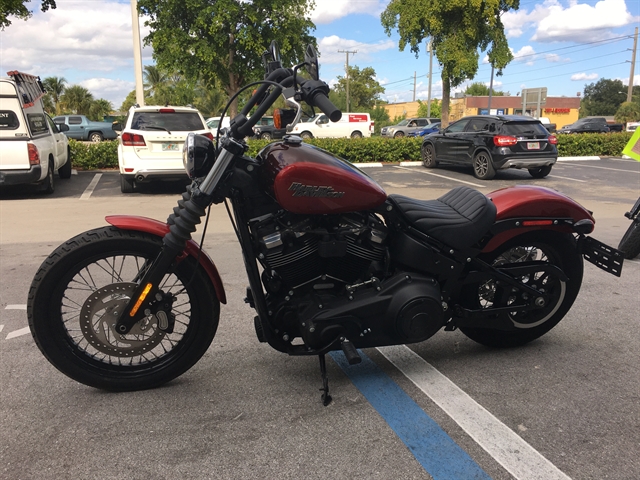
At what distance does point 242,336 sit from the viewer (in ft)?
12.3

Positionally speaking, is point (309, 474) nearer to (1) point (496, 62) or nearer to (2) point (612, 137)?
(2) point (612, 137)

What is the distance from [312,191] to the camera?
2637 mm

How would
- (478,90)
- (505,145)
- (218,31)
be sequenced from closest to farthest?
1. (505,145)
2. (218,31)
3. (478,90)

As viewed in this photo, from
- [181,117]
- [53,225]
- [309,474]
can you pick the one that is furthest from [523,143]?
[309,474]

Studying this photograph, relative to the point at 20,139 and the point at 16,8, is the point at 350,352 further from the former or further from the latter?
the point at 16,8

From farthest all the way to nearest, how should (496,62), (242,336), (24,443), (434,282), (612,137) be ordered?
(496,62) < (612,137) < (242,336) < (434,282) < (24,443)

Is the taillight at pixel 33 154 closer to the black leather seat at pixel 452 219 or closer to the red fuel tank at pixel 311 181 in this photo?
the red fuel tank at pixel 311 181

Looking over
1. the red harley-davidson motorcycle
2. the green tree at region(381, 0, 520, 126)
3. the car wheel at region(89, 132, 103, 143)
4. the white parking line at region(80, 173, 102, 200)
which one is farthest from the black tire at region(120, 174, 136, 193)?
the car wheel at region(89, 132, 103, 143)

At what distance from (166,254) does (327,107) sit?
3.67ft

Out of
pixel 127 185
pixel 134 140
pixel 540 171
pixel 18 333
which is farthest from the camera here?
pixel 540 171

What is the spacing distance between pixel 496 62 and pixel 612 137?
6.41 metres

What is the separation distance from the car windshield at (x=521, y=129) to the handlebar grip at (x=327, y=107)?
1125 centimetres

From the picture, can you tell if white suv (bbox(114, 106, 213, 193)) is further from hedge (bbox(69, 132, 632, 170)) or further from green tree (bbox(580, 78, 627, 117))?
green tree (bbox(580, 78, 627, 117))

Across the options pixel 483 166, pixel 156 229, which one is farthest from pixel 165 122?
pixel 156 229
